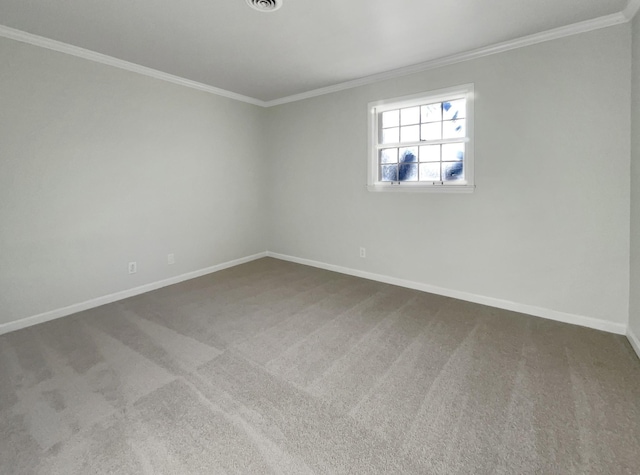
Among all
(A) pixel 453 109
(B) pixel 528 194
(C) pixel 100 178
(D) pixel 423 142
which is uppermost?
(A) pixel 453 109

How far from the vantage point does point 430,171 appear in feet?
11.6

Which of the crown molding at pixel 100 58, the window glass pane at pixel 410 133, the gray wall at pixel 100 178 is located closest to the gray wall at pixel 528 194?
the window glass pane at pixel 410 133

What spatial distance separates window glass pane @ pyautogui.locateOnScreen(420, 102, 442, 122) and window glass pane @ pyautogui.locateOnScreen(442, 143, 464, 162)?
0.32m

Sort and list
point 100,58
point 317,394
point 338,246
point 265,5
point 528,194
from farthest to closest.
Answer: point 338,246, point 100,58, point 528,194, point 265,5, point 317,394

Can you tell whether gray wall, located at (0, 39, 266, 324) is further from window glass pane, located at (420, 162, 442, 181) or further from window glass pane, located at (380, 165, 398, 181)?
window glass pane, located at (420, 162, 442, 181)

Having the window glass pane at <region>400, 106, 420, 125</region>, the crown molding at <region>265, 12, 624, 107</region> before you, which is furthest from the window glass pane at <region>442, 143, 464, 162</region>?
the crown molding at <region>265, 12, 624, 107</region>

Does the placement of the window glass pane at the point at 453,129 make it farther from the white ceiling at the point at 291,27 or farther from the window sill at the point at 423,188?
the white ceiling at the point at 291,27

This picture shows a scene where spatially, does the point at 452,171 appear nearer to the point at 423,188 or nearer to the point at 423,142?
the point at 423,188

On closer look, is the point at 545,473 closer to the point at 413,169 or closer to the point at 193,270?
the point at 413,169

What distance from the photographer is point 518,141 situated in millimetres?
2869

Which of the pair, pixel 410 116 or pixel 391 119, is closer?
pixel 410 116

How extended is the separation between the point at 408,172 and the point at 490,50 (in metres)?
1.37

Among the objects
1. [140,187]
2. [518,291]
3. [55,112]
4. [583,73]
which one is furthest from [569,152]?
[55,112]

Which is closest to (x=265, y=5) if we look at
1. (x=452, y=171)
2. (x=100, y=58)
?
(x=100, y=58)
